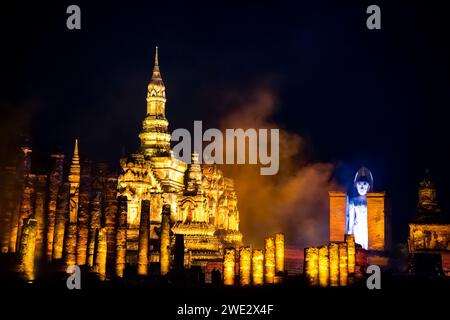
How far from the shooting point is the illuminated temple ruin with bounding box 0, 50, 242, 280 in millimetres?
35750

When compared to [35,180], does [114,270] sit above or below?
below

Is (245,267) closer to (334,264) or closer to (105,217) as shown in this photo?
(334,264)

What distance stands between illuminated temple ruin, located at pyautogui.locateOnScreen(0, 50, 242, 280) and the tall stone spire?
1.45m

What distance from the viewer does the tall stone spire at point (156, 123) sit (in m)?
52.3

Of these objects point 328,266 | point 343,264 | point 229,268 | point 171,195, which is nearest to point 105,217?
point 229,268

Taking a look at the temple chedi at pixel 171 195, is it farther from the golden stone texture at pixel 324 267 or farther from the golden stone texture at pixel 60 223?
the golden stone texture at pixel 324 267

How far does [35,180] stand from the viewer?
38.3 meters

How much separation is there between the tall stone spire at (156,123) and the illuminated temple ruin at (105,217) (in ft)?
4.74

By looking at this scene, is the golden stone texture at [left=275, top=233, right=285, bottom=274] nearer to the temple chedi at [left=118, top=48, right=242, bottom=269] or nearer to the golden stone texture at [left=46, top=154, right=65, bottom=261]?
the temple chedi at [left=118, top=48, right=242, bottom=269]

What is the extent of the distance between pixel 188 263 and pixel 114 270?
6491 mm

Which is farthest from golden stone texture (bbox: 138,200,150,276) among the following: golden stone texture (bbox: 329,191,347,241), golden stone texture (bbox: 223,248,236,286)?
golden stone texture (bbox: 329,191,347,241)

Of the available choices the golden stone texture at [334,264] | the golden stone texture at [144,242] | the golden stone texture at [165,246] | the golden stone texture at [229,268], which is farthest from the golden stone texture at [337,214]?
the golden stone texture at [229,268]
